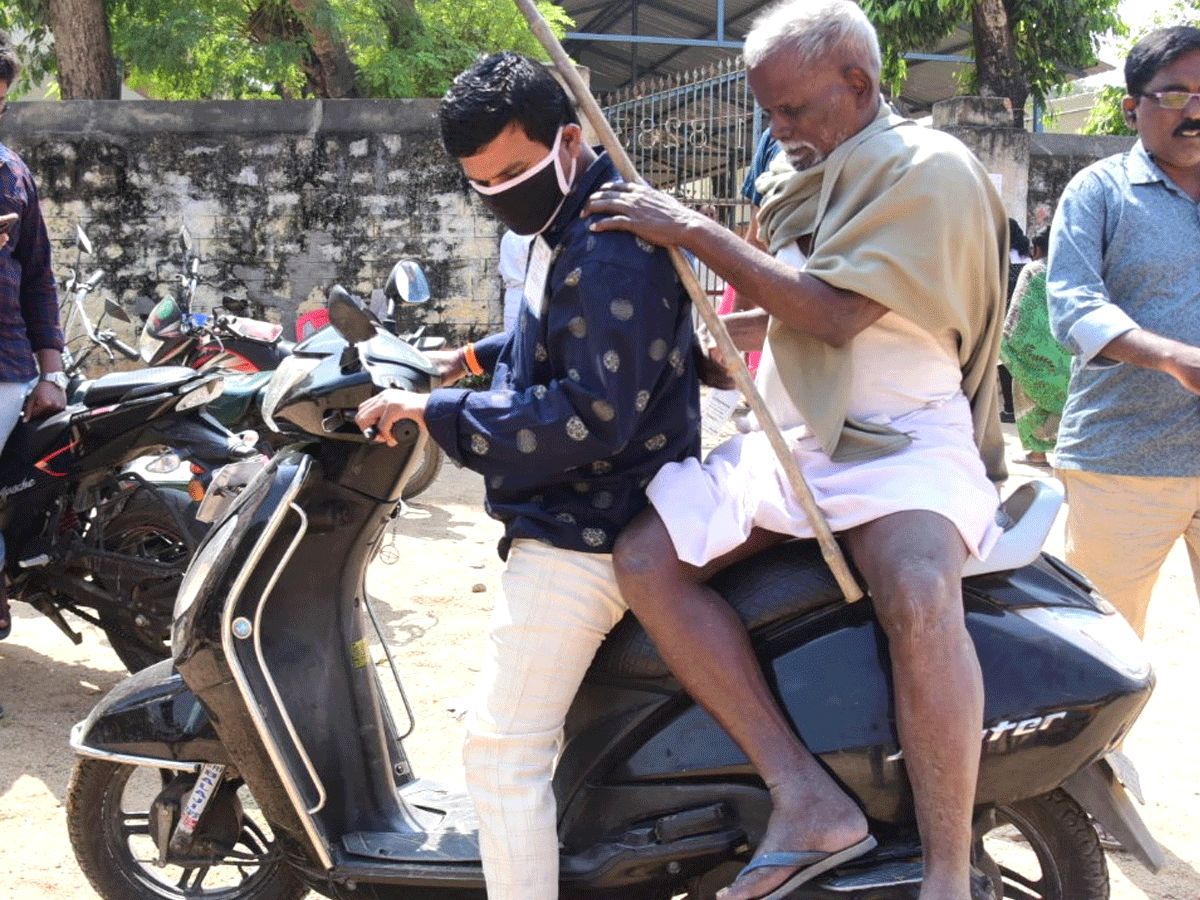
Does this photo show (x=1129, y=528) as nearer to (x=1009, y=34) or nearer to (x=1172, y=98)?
(x=1172, y=98)

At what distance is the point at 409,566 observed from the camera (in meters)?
6.23

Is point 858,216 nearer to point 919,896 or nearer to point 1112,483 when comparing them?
point 919,896

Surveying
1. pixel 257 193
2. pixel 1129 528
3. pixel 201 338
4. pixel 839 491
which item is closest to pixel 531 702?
pixel 839 491

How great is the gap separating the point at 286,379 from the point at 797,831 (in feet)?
4.09

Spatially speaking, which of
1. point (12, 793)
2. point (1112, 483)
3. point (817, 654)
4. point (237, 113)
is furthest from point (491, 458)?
point (237, 113)

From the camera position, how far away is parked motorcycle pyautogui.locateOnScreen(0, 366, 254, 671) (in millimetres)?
4406

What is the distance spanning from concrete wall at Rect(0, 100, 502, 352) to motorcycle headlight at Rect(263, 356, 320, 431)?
284 inches

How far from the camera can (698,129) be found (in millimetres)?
11039

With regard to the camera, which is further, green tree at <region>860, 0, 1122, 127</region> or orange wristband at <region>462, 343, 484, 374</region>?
green tree at <region>860, 0, 1122, 127</region>

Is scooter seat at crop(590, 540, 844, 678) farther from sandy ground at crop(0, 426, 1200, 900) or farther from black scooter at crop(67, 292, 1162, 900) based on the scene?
sandy ground at crop(0, 426, 1200, 900)

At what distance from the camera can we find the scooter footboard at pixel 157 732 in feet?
9.25

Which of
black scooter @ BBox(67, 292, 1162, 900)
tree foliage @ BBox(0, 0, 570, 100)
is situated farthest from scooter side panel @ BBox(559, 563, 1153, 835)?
A: tree foliage @ BBox(0, 0, 570, 100)

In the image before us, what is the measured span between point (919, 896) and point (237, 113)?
346 inches

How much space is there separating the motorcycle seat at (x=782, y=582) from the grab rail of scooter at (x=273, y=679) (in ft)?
1.97
